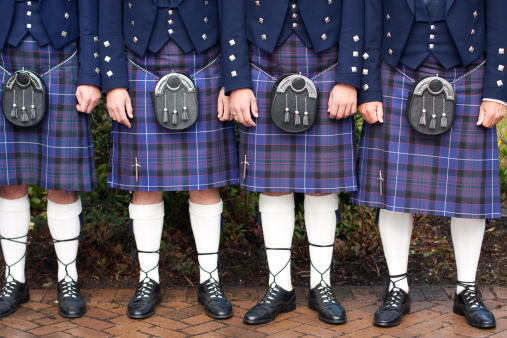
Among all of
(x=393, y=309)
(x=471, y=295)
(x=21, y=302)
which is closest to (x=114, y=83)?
(x=21, y=302)

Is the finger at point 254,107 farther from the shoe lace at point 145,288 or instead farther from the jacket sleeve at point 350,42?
the shoe lace at point 145,288

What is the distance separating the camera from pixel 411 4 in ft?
10.4

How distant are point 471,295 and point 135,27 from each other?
201cm

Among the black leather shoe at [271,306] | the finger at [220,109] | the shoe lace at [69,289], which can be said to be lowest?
the black leather shoe at [271,306]

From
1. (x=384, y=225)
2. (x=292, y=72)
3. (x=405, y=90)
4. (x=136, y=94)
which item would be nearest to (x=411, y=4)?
(x=405, y=90)

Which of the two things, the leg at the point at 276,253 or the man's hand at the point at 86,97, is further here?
the leg at the point at 276,253

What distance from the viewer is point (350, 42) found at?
3.25m

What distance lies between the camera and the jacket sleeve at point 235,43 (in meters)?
3.28

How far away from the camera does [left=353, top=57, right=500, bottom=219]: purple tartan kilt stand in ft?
10.7

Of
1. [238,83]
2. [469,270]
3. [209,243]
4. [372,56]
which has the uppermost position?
[372,56]

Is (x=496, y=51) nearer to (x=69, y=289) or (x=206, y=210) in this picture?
(x=206, y=210)

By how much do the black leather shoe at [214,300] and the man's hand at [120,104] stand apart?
2.97 feet

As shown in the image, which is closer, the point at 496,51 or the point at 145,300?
the point at 496,51

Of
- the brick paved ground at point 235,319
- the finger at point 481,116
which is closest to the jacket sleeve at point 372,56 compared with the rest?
the finger at point 481,116
